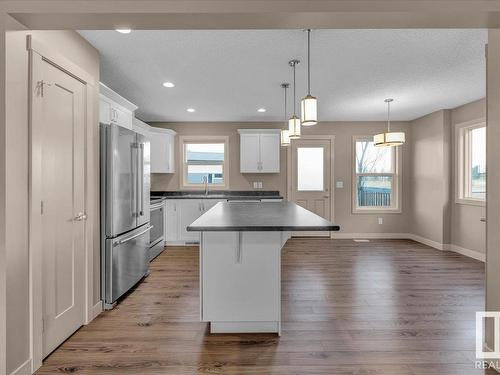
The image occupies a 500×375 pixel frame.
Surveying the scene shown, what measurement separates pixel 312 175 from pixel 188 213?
273 centimetres

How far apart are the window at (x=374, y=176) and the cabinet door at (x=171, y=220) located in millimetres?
3743

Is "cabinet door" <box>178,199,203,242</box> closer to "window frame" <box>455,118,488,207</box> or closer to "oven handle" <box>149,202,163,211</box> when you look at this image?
"oven handle" <box>149,202,163,211</box>

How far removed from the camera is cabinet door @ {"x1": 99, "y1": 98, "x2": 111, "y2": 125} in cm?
300

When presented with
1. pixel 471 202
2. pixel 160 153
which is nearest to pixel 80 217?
pixel 160 153

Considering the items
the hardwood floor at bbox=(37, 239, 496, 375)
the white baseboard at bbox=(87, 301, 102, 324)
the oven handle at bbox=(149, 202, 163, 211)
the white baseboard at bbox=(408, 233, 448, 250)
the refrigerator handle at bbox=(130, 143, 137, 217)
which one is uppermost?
the refrigerator handle at bbox=(130, 143, 137, 217)

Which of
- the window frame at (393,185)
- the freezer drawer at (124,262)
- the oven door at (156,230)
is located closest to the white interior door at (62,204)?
the freezer drawer at (124,262)

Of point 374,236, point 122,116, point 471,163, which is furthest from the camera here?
point 374,236

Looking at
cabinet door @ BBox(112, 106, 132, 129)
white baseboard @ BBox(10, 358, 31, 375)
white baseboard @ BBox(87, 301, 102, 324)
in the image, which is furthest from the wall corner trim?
cabinet door @ BBox(112, 106, 132, 129)

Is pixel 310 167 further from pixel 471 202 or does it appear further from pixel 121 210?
pixel 121 210

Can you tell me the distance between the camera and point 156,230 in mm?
4984

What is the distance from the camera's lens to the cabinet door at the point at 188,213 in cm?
561

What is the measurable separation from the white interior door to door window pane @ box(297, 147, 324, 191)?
462cm

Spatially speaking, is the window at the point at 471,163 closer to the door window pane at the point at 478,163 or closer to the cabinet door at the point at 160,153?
the door window pane at the point at 478,163

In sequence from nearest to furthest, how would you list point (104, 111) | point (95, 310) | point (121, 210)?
point (95, 310) → point (121, 210) → point (104, 111)
